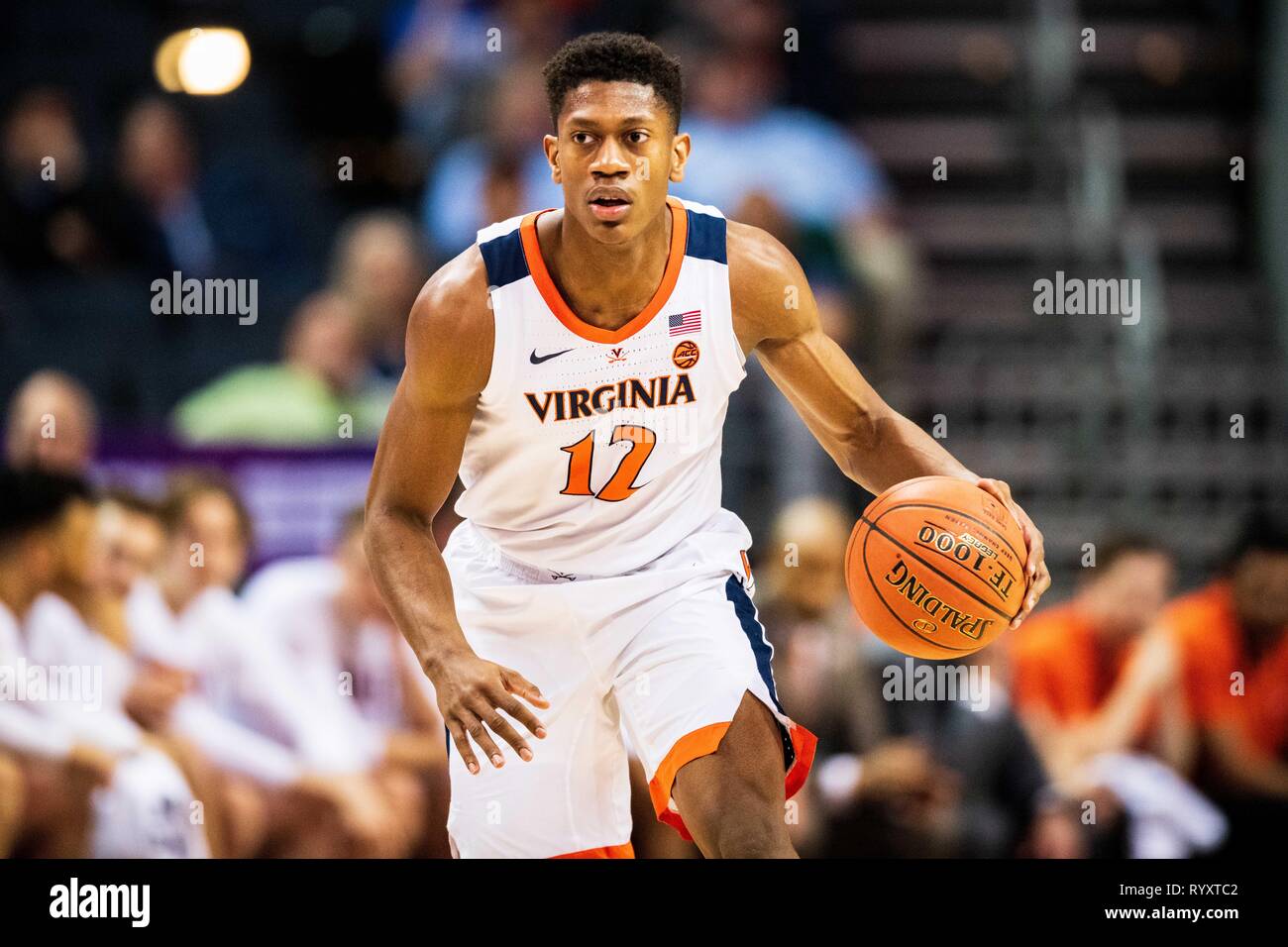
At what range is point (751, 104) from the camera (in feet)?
27.7

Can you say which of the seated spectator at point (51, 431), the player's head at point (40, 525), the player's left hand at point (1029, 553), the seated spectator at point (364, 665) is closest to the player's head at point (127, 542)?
the player's head at point (40, 525)

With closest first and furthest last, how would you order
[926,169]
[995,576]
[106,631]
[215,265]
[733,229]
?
[995,576]
[733,229]
[106,631]
[215,265]
[926,169]

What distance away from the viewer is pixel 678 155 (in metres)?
4.20

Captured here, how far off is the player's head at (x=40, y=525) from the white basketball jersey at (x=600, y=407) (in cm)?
260

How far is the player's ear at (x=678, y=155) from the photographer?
13.7ft

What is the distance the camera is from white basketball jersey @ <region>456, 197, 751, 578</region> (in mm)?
4168

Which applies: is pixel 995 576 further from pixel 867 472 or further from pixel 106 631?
pixel 106 631

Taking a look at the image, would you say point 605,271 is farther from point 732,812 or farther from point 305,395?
point 305,395

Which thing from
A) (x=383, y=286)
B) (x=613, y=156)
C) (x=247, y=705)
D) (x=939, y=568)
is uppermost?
(x=383, y=286)

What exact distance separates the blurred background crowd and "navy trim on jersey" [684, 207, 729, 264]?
2.42m

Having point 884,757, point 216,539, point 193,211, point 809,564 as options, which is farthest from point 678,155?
point 193,211

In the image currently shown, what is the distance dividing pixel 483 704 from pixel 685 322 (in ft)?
3.38

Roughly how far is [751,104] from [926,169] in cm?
161
